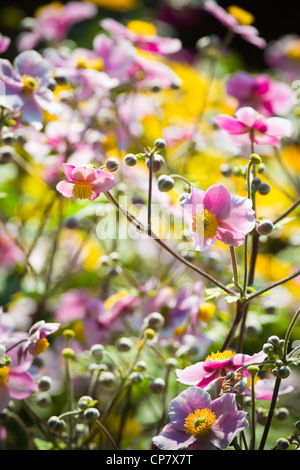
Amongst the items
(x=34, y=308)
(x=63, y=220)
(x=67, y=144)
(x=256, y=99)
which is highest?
(x=256, y=99)

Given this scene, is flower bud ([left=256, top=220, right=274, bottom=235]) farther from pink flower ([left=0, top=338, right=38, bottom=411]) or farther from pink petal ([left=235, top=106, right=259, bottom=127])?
pink flower ([left=0, top=338, right=38, bottom=411])

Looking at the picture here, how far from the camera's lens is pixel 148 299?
0.86m

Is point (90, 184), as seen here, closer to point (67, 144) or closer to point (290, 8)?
point (67, 144)

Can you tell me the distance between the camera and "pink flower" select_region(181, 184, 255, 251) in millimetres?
572

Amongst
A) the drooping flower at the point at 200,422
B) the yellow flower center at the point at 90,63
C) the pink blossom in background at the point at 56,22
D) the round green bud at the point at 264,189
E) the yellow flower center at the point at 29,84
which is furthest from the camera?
the pink blossom in background at the point at 56,22

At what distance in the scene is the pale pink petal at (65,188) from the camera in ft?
1.98

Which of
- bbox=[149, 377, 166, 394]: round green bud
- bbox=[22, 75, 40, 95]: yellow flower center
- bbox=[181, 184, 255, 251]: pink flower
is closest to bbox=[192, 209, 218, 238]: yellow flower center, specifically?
bbox=[181, 184, 255, 251]: pink flower

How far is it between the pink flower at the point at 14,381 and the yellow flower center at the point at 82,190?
207mm

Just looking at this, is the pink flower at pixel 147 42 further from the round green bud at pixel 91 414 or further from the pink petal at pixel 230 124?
the round green bud at pixel 91 414

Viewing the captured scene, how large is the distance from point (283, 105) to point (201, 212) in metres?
0.43

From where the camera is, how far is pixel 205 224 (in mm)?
583

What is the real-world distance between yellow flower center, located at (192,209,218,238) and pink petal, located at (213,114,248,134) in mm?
166

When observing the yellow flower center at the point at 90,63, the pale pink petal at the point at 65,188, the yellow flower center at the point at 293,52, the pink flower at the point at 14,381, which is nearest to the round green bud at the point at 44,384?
the pink flower at the point at 14,381

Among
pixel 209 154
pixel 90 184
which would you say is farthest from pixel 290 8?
pixel 90 184
